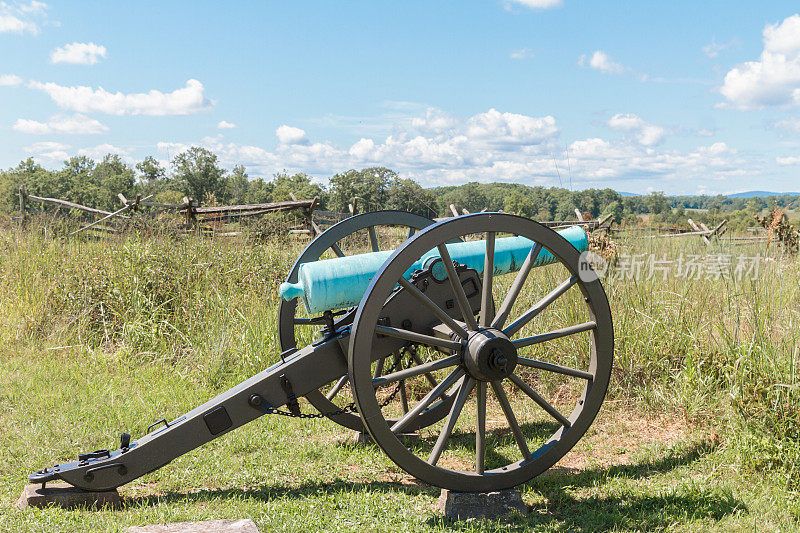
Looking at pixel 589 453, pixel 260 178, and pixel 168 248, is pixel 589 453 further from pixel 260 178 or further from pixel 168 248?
pixel 260 178

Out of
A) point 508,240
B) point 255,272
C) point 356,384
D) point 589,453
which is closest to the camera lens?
point 356,384

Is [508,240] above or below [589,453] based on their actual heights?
above

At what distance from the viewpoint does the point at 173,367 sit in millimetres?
5785

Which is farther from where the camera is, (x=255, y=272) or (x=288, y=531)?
(x=255, y=272)

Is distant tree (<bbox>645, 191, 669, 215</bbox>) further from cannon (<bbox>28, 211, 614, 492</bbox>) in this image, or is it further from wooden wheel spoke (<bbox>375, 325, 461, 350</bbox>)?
wooden wheel spoke (<bbox>375, 325, 461, 350</bbox>)

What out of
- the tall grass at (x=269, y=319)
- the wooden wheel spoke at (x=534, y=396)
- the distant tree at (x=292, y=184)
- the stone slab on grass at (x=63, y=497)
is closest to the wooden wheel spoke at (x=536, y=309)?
the wooden wheel spoke at (x=534, y=396)

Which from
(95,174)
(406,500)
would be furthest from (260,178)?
(406,500)

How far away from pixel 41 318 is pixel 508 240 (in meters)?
5.58

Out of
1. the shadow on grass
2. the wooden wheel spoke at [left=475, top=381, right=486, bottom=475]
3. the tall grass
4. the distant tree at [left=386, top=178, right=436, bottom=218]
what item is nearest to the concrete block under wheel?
the shadow on grass

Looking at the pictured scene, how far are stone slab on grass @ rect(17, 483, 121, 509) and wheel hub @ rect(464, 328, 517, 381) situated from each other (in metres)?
2.08

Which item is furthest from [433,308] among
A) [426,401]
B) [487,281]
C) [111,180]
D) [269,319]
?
[111,180]

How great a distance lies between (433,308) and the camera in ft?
9.92

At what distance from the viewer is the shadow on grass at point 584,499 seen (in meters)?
3.17

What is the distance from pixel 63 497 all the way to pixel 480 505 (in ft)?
7.21
